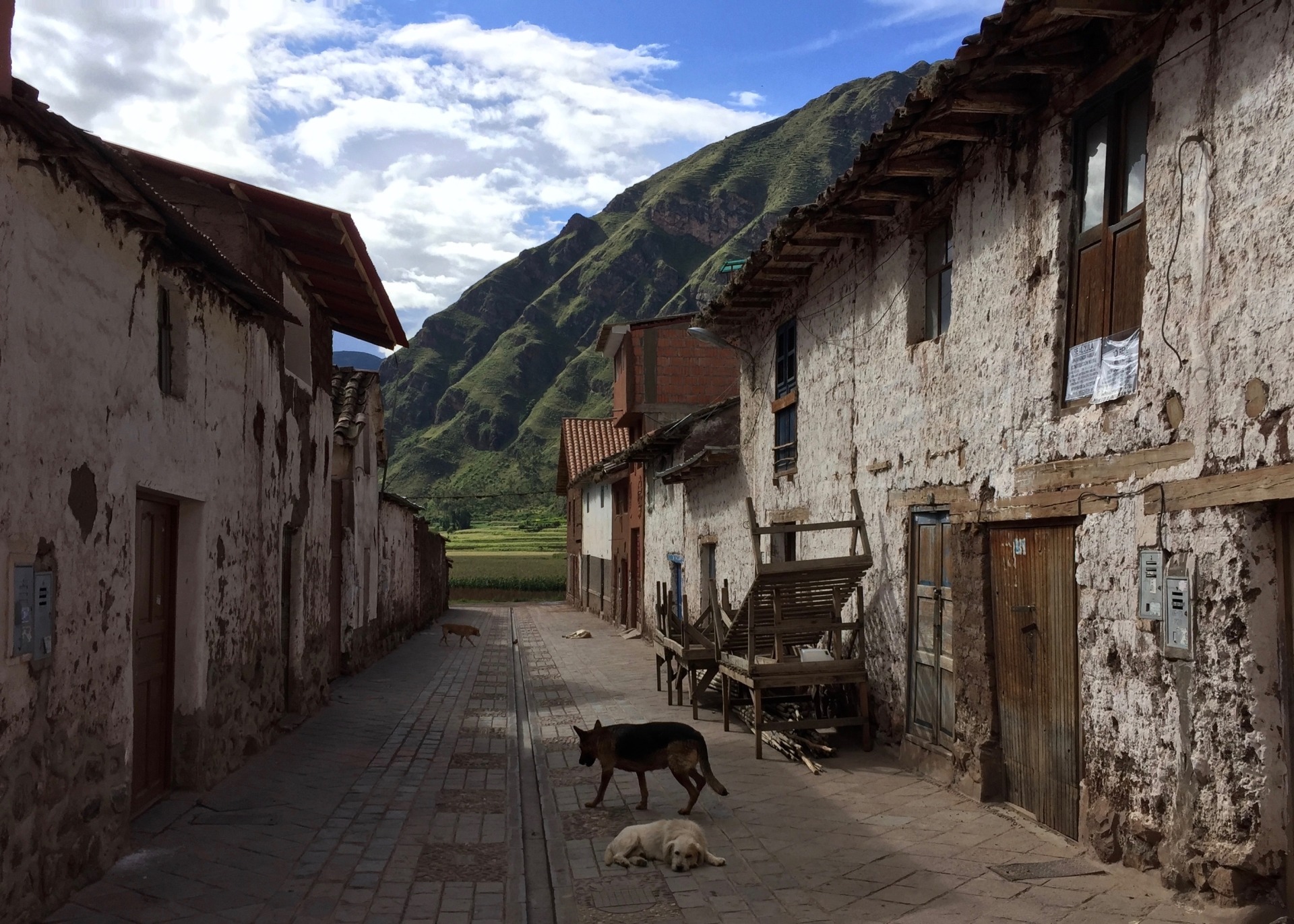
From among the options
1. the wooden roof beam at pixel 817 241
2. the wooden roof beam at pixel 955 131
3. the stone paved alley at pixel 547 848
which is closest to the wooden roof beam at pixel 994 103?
the wooden roof beam at pixel 955 131

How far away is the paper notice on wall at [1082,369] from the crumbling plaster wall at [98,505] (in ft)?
19.6

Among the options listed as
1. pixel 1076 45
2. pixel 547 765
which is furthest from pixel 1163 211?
pixel 547 765

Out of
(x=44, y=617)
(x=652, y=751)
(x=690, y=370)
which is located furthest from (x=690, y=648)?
(x=690, y=370)

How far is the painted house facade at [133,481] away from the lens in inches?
199

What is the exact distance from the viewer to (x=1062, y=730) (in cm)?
677

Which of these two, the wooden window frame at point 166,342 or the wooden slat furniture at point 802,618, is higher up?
the wooden window frame at point 166,342

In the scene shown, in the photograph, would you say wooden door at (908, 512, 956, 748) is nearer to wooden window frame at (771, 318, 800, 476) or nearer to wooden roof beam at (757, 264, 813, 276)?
wooden window frame at (771, 318, 800, 476)

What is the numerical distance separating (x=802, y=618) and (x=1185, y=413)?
17.0ft

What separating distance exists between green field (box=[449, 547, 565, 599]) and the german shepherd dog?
41.1 metres

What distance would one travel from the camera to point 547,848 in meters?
6.95

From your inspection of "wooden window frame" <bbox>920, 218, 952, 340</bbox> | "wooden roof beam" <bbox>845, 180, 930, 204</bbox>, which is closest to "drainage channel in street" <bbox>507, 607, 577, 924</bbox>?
"wooden window frame" <bbox>920, 218, 952, 340</bbox>

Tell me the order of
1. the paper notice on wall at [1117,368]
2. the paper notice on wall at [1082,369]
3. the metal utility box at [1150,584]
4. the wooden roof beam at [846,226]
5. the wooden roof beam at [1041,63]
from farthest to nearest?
the wooden roof beam at [846,226]
the wooden roof beam at [1041,63]
the paper notice on wall at [1082,369]
the paper notice on wall at [1117,368]
the metal utility box at [1150,584]

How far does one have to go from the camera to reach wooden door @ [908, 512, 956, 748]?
8.54 metres

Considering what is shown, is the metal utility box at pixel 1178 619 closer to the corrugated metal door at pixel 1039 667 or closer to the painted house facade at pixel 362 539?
the corrugated metal door at pixel 1039 667
